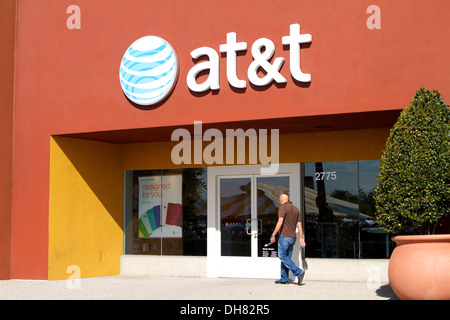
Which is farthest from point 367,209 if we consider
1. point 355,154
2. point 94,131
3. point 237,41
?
point 94,131

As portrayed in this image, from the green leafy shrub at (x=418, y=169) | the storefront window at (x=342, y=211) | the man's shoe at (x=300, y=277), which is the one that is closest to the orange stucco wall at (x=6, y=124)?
the man's shoe at (x=300, y=277)

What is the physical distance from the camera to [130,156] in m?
14.9

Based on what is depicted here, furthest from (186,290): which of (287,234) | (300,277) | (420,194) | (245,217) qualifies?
(420,194)

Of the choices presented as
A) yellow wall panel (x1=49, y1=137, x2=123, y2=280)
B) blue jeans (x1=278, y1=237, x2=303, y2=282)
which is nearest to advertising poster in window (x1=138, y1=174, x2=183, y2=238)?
yellow wall panel (x1=49, y1=137, x2=123, y2=280)

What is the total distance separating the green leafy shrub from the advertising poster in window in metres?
5.88

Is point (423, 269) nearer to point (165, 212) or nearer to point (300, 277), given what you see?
point (300, 277)

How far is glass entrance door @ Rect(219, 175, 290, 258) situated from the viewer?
13258 millimetres

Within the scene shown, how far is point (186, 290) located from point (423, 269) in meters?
4.32

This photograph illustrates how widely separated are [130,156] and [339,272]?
5.56 meters

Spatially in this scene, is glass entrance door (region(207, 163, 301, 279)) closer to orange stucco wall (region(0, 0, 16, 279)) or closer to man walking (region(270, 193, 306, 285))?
man walking (region(270, 193, 306, 285))

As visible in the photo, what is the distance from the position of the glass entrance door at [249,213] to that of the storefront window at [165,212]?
550 millimetres

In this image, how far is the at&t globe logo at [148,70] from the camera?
12.1m

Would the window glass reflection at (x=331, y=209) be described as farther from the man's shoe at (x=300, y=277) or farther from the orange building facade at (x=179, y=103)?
the man's shoe at (x=300, y=277)

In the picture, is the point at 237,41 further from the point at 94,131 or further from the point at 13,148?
the point at 13,148
